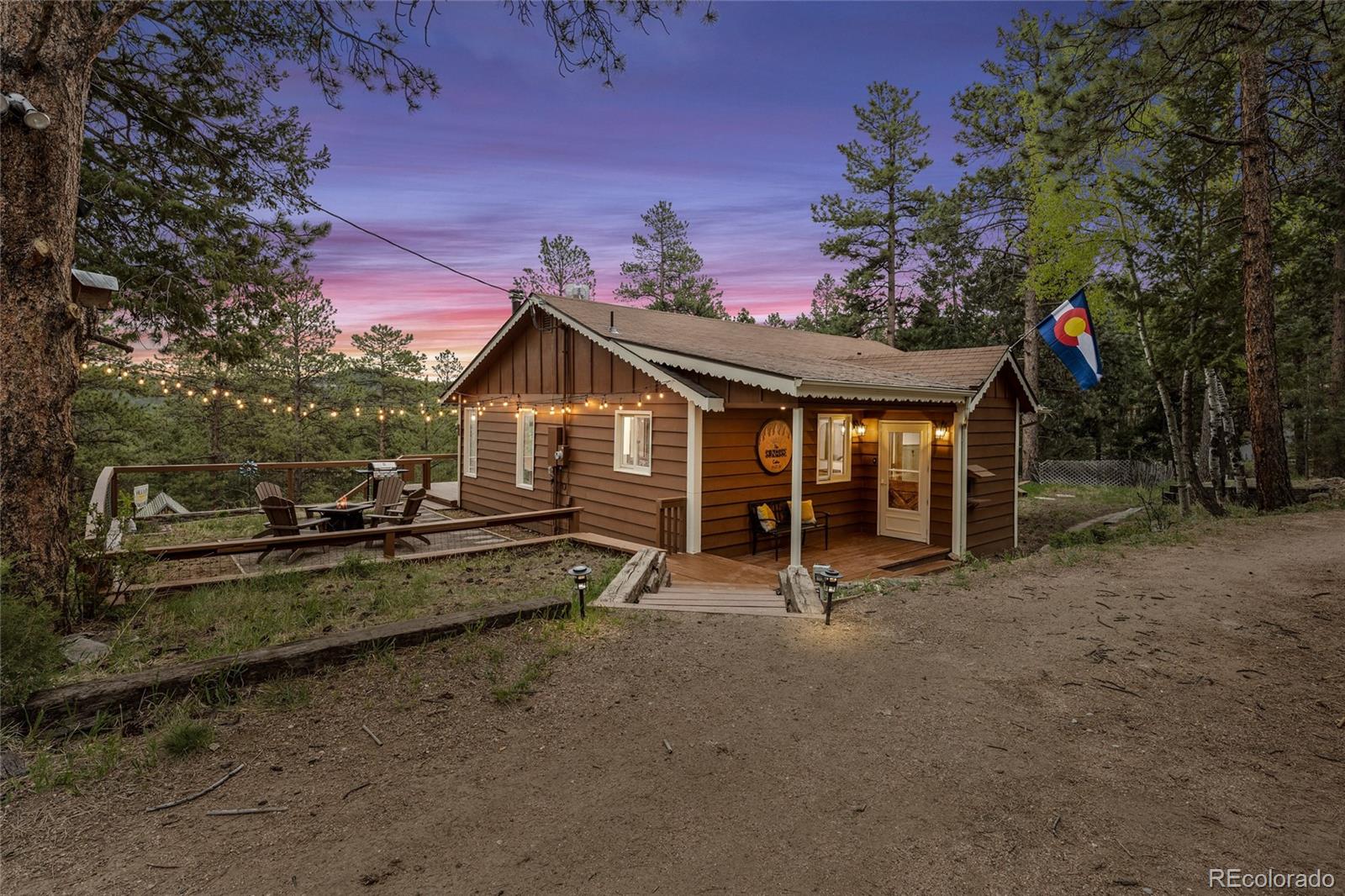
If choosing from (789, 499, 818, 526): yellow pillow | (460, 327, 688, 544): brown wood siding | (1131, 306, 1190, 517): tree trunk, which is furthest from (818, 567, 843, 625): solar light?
(1131, 306, 1190, 517): tree trunk

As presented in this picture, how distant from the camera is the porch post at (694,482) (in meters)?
8.95

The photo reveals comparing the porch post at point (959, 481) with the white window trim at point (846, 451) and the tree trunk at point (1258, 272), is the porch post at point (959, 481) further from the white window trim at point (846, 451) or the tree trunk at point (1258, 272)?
the tree trunk at point (1258, 272)

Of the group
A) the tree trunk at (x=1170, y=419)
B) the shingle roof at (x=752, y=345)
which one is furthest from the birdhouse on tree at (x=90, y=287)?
the tree trunk at (x=1170, y=419)

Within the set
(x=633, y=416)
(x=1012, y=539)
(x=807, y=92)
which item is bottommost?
(x=1012, y=539)

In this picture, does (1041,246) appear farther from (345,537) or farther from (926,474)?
(345,537)

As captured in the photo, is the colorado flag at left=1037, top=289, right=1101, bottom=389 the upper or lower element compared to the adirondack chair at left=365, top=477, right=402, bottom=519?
upper

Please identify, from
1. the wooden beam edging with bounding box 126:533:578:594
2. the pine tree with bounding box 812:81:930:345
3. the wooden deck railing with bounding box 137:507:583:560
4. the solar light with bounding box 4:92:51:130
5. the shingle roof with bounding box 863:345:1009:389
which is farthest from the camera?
the pine tree with bounding box 812:81:930:345

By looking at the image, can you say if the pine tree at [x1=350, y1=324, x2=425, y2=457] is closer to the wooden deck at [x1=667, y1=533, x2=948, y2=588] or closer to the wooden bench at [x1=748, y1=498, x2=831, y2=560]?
the wooden bench at [x1=748, y1=498, x2=831, y2=560]

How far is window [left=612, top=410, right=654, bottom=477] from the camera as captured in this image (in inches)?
391

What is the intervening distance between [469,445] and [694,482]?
8.33 metres

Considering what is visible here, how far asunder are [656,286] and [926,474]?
23132mm

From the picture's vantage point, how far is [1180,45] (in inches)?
271

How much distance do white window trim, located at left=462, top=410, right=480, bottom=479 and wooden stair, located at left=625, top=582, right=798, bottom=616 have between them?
378 inches

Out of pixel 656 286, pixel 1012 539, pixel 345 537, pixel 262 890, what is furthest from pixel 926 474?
pixel 656 286
